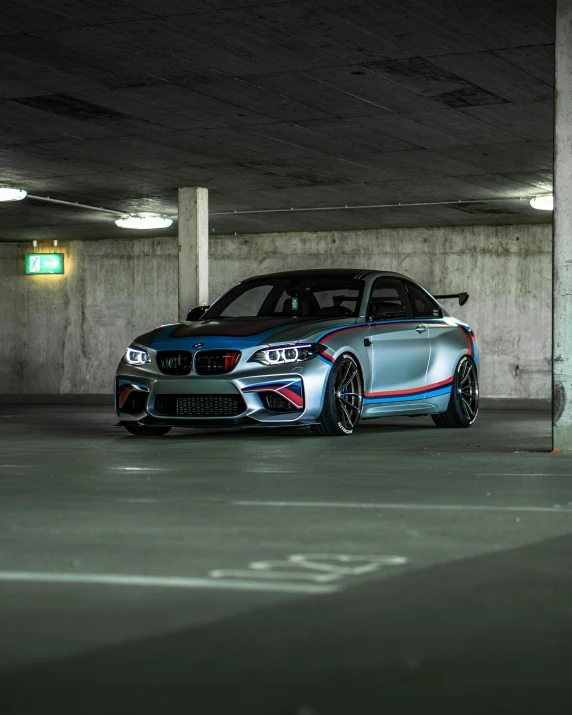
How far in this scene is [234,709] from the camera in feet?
8.34

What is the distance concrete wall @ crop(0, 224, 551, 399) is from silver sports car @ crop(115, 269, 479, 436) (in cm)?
1176

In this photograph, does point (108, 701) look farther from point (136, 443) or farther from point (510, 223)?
point (510, 223)

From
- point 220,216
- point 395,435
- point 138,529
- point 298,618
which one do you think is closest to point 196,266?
point 220,216

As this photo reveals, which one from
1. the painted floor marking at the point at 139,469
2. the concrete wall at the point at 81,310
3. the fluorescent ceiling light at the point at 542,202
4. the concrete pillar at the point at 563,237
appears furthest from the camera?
the concrete wall at the point at 81,310

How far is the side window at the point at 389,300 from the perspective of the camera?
12.4 meters

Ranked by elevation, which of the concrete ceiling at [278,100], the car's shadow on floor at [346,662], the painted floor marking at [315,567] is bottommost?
the painted floor marking at [315,567]

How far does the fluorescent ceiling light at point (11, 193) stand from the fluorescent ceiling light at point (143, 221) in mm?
3909

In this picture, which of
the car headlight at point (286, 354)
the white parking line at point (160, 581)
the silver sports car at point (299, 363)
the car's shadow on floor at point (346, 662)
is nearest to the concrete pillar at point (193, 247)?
the silver sports car at point (299, 363)

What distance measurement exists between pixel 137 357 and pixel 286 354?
1458mm

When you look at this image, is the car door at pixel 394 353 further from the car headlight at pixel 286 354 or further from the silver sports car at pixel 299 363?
the car headlight at pixel 286 354

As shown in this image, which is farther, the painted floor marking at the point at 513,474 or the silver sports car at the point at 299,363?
the silver sports car at the point at 299,363

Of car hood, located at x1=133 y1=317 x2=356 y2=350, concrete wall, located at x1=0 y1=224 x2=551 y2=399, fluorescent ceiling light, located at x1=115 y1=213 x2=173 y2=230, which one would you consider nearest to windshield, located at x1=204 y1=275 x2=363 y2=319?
car hood, located at x1=133 y1=317 x2=356 y2=350

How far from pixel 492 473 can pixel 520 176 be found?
39.4 feet

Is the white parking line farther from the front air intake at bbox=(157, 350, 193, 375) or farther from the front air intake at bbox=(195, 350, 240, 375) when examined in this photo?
the front air intake at bbox=(157, 350, 193, 375)
